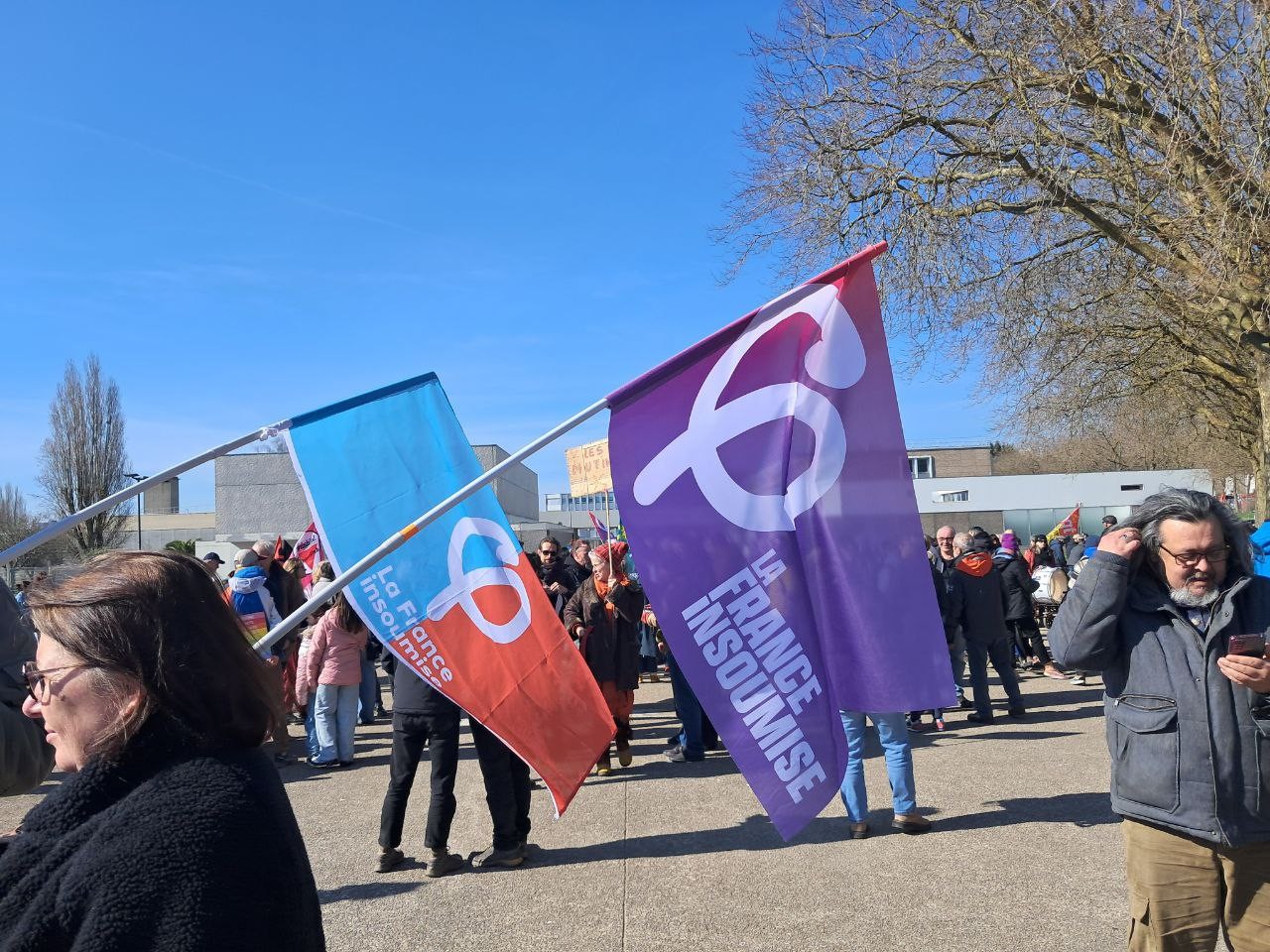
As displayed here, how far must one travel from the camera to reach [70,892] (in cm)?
141

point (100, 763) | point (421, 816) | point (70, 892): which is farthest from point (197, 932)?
point (421, 816)

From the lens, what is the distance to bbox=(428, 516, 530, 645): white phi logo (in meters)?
5.00

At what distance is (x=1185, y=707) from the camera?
3092mm

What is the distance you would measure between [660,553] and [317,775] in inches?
246

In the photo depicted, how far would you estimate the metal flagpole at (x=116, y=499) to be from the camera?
338 centimetres

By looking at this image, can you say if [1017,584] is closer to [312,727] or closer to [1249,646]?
[312,727]

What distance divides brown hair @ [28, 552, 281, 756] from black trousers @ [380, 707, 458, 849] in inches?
179

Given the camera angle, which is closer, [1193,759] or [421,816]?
[1193,759]

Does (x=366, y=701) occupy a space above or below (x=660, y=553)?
below

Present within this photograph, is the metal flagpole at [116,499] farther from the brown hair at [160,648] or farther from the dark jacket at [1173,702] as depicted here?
the dark jacket at [1173,702]

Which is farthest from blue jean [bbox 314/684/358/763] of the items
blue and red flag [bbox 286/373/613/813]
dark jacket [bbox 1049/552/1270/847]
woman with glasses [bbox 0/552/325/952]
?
woman with glasses [bbox 0/552/325/952]

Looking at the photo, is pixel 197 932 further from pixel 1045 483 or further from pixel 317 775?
pixel 1045 483

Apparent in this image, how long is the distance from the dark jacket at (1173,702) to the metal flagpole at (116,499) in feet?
9.94

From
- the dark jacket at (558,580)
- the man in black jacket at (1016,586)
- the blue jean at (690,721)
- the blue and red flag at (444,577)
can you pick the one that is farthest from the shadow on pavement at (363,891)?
the man in black jacket at (1016,586)
